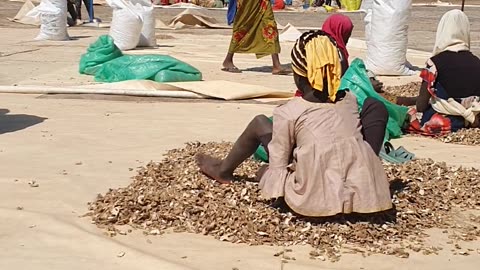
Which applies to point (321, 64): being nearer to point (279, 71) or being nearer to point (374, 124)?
point (374, 124)

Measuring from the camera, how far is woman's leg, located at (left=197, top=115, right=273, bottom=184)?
156 inches

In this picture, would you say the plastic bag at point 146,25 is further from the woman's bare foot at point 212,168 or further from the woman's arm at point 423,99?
the woman's bare foot at point 212,168

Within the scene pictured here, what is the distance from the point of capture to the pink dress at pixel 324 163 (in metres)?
3.64

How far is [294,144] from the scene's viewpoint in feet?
12.3

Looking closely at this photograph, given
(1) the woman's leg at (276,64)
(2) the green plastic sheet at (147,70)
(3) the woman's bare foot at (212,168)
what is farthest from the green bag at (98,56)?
(3) the woman's bare foot at (212,168)

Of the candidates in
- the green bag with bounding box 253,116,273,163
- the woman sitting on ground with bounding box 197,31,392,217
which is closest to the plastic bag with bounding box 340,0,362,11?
the green bag with bounding box 253,116,273,163

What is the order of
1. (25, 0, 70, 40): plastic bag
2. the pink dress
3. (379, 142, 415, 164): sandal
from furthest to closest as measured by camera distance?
(25, 0, 70, 40): plastic bag, (379, 142, 415, 164): sandal, the pink dress

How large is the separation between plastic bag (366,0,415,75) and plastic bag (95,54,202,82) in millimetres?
2323

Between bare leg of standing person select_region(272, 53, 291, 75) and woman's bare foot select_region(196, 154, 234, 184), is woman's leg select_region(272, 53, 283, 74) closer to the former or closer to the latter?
bare leg of standing person select_region(272, 53, 291, 75)

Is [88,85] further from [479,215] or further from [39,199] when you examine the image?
[479,215]

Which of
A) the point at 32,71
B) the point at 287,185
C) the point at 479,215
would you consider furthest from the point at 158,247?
the point at 32,71

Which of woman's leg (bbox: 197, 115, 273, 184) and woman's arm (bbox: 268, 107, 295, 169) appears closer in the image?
woman's arm (bbox: 268, 107, 295, 169)

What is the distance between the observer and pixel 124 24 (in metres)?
11.9

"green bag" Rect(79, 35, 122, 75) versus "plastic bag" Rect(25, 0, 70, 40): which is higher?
"green bag" Rect(79, 35, 122, 75)
